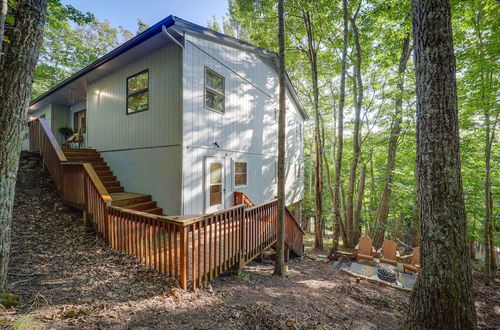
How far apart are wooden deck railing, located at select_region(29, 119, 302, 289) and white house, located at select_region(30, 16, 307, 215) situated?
58.5 inches

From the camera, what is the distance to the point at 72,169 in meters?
5.25

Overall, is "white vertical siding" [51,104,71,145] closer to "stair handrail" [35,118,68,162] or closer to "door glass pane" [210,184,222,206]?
"stair handrail" [35,118,68,162]

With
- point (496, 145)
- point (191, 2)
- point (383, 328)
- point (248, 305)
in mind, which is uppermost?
point (191, 2)

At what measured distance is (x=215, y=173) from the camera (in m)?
6.35

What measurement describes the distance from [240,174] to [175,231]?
4829 mm

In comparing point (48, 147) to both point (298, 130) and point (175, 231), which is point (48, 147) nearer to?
point (175, 231)

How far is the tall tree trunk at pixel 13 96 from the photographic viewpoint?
2393 mm

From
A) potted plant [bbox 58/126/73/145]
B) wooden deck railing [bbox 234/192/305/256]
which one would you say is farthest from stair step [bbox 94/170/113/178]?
potted plant [bbox 58/126/73/145]

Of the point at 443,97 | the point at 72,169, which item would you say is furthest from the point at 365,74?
the point at 72,169

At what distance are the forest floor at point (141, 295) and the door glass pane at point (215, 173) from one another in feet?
8.92

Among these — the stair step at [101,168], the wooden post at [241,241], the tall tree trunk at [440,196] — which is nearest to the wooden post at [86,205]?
the stair step at [101,168]

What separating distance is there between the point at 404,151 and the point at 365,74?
173 inches

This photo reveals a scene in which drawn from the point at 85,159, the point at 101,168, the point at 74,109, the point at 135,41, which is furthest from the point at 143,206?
the point at 74,109

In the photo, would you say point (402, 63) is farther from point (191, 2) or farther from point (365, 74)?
point (191, 2)
